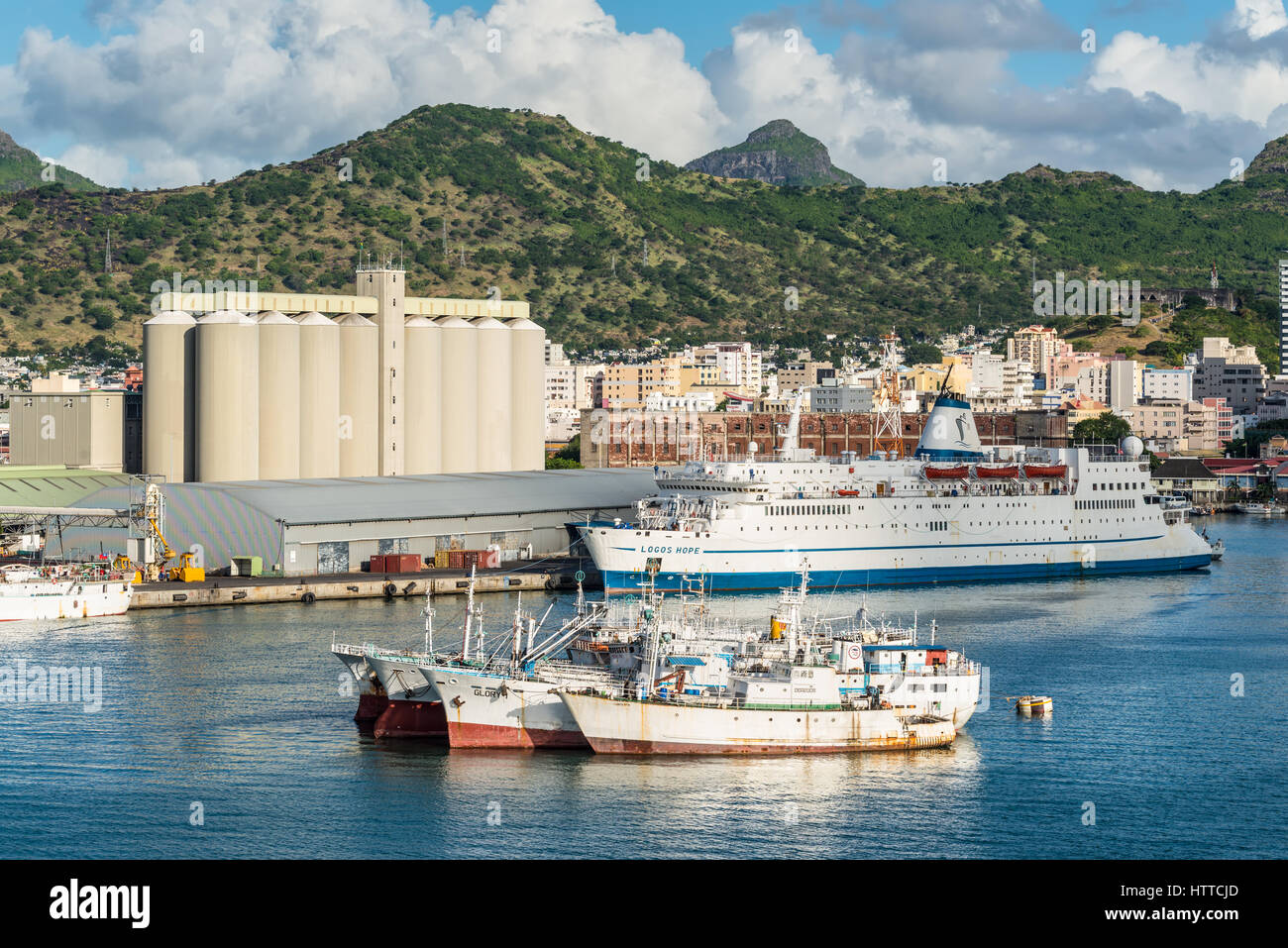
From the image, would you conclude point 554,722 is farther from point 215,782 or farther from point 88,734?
point 88,734

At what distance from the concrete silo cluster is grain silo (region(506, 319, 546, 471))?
0.07 metres

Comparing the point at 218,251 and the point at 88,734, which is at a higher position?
the point at 218,251

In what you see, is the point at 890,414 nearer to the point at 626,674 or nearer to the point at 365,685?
the point at 626,674

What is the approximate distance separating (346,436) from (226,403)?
585cm

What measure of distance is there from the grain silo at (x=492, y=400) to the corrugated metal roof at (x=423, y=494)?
14.1 feet

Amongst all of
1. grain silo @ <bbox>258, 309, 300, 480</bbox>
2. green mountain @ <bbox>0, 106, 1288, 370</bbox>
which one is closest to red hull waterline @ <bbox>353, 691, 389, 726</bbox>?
grain silo @ <bbox>258, 309, 300, 480</bbox>

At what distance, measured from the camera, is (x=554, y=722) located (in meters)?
32.8

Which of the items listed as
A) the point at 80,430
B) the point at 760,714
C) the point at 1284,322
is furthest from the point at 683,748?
the point at 1284,322

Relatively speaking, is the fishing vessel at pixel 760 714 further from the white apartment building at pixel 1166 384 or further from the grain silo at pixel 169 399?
the white apartment building at pixel 1166 384

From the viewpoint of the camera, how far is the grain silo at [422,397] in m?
71.9
